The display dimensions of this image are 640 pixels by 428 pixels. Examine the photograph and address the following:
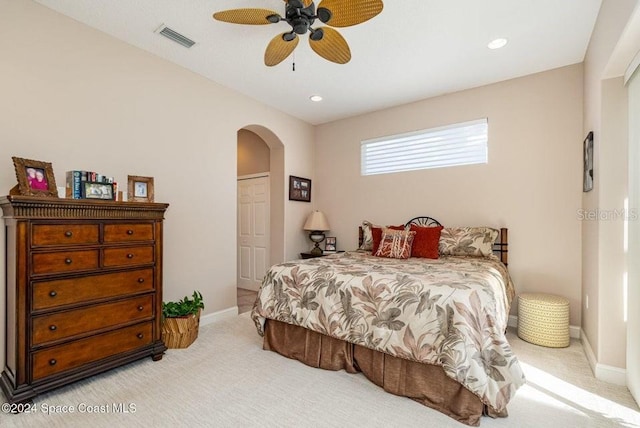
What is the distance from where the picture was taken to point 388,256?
333 cm

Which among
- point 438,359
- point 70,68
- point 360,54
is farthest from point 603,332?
point 70,68

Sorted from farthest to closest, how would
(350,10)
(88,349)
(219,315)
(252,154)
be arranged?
(252,154), (219,315), (88,349), (350,10)

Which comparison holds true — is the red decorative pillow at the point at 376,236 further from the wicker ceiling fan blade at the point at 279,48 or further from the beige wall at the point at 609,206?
the wicker ceiling fan blade at the point at 279,48

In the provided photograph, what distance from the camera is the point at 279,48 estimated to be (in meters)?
2.33

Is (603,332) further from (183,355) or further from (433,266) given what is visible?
(183,355)

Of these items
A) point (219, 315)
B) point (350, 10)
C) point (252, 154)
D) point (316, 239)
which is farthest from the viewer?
point (252, 154)

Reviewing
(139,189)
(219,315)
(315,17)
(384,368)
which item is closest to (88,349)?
(139,189)

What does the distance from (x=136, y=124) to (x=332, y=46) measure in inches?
77.2

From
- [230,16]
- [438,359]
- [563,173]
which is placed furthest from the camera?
[563,173]

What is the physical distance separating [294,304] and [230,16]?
2144 mm

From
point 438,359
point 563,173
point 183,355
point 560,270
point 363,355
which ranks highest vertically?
point 563,173

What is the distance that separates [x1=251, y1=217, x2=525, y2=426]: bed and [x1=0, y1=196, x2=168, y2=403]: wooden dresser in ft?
3.20

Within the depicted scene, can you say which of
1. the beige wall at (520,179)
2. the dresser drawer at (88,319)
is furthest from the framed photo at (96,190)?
the beige wall at (520,179)

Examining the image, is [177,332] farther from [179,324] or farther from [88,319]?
[88,319]
